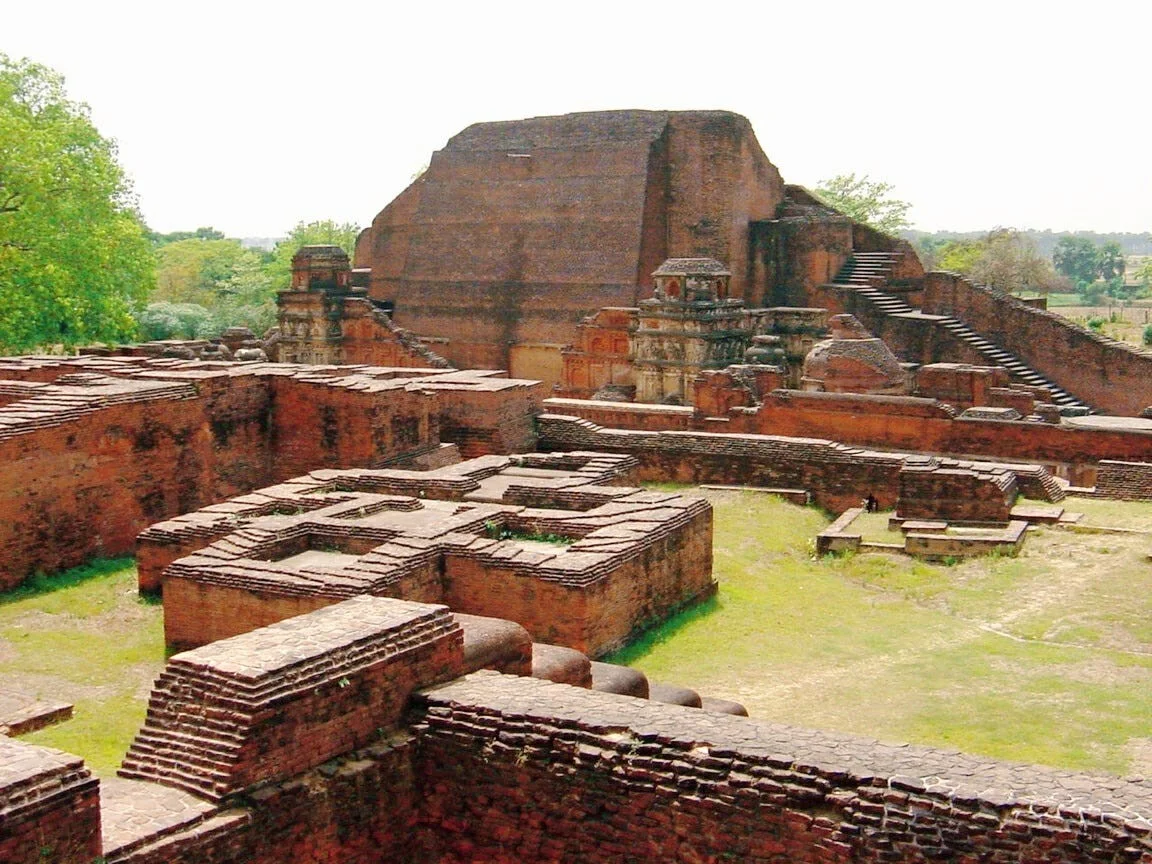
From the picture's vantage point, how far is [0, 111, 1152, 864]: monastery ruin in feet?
15.0

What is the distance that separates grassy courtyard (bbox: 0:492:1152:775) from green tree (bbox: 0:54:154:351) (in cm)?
1326

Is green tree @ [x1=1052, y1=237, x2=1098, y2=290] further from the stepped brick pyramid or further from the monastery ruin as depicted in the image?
the stepped brick pyramid

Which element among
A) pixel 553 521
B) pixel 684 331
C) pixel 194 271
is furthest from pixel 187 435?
pixel 194 271

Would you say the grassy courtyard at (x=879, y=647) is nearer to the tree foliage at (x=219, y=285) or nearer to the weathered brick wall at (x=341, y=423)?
the weathered brick wall at (x=341, y=423)

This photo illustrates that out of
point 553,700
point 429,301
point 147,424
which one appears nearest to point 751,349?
point 429,301

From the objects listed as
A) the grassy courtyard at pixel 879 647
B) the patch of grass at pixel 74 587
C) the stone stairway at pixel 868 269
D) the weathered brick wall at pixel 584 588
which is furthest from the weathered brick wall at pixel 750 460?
the stone stairway at pixel 868 269

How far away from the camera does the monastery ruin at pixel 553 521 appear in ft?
15.0

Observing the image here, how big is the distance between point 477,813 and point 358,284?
89.1 feet

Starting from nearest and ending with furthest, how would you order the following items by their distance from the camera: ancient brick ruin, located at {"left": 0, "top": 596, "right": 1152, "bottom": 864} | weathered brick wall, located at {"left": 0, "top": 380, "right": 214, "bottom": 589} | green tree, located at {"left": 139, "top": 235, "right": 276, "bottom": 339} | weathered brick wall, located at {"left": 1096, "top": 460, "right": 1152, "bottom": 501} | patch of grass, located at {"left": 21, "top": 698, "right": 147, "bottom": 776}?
ancient brick ruin, located at {"left": 0, "top": 596, "right": 1152, "bottom": 864} < patch of grass, located at {"left": 21, "top": 698, "right": 147, "bottom": 776} < weathered brick wall, located at {"left": 0, "top": 380, "right": 214, "bottom": 589} < weathered brick wall, located at {"left": 1096, "top": 460, "right": 1152, "bottom": 501} < green tree, located at {"left": 139, "top": 235, "right": 276, "bottom": 339}

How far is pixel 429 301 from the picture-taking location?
2920cm

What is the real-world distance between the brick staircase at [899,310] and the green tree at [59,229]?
45.2 feet

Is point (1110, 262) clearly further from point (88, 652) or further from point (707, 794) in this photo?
point (707, 794)

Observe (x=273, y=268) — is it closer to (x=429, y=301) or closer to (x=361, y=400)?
(x=429, y=301)

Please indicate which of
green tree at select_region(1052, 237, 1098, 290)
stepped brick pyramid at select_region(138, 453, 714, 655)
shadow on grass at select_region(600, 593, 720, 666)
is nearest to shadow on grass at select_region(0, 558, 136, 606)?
stepped brick pyramid at select_region(138, 453, 714, 655)
